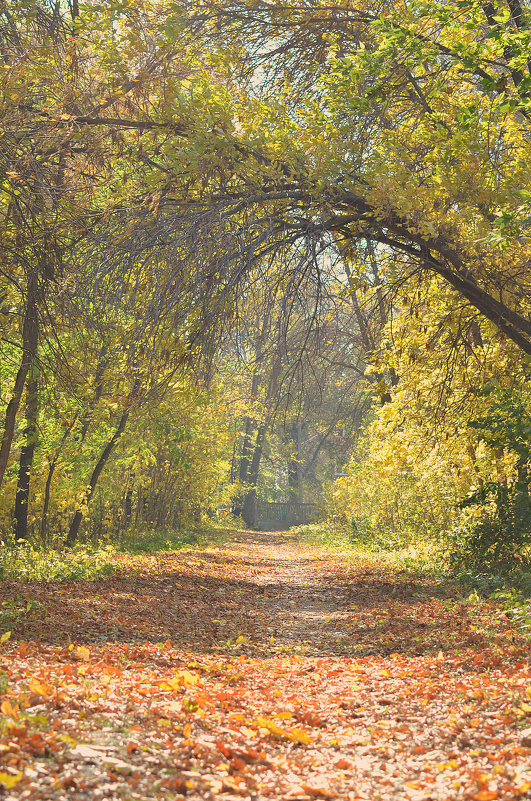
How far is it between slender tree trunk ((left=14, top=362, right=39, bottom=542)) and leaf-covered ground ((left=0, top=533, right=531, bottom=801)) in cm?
354

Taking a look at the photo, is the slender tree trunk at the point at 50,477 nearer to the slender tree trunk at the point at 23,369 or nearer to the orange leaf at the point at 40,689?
the slender tree trunk at the point at 23,369

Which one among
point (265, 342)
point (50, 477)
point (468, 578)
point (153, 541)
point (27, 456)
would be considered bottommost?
point (153, 541)

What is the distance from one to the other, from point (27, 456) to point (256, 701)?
8148 mm

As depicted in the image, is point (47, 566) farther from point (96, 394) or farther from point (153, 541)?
point (153, 541)

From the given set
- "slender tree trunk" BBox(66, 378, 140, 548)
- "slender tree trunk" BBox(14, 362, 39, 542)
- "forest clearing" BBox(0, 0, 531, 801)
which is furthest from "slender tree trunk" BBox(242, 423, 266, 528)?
"slender tree trunk" BBox(14, 362, 39, 542)

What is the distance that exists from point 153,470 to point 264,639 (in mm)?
12826

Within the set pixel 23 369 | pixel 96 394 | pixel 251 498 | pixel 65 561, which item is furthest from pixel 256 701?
pixel 251 498

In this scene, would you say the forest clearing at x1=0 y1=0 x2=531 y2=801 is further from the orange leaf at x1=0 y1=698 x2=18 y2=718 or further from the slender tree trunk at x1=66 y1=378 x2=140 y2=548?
the slender tree trunk at x1=66 y1=378 x2=140 y2=548

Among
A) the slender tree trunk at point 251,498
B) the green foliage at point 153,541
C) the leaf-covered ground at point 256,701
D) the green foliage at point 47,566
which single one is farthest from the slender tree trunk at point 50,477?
the slender tree trunk at point 251,498

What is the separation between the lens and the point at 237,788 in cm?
285

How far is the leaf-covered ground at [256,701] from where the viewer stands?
2.90 meters

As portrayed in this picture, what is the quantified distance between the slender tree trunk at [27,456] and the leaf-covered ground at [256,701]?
11.6 feet

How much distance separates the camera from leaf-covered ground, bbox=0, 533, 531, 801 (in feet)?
9.51

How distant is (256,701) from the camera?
4.27 m
